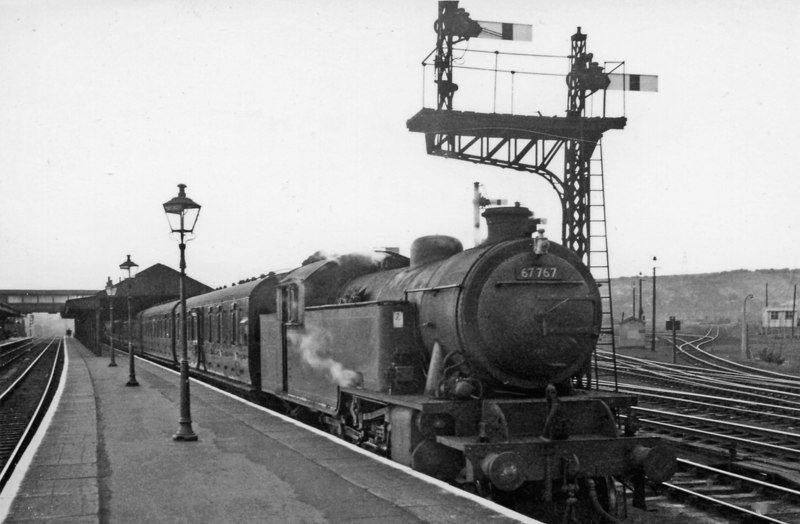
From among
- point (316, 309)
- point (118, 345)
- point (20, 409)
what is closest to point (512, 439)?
point (316, 309)

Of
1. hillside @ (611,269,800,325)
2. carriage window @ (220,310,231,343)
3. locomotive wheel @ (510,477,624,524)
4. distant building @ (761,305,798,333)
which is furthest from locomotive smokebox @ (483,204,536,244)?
hillside @ (611,269,800,325)

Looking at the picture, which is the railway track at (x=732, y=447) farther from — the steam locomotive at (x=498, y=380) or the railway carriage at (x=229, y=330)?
the railway carriage at (x=229, y=330)

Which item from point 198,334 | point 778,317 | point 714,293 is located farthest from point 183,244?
point 714,293

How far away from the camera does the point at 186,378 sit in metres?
10.3

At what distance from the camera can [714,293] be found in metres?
115

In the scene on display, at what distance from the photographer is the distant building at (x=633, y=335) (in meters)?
39.1

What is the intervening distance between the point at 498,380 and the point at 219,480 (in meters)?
2.85

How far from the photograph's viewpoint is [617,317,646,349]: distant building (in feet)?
128

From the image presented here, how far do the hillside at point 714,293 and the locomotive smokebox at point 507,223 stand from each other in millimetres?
101873

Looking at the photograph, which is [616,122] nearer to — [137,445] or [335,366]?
[335,366]

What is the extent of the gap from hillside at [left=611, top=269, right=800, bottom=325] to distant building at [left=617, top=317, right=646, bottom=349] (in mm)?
68272

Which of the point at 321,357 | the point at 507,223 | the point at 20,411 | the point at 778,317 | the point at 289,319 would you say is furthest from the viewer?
the point at 778,317

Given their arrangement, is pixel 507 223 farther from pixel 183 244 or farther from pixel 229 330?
pixel 229 330

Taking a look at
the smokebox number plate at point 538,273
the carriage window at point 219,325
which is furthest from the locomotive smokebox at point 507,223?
the carriage window at point 219,325
